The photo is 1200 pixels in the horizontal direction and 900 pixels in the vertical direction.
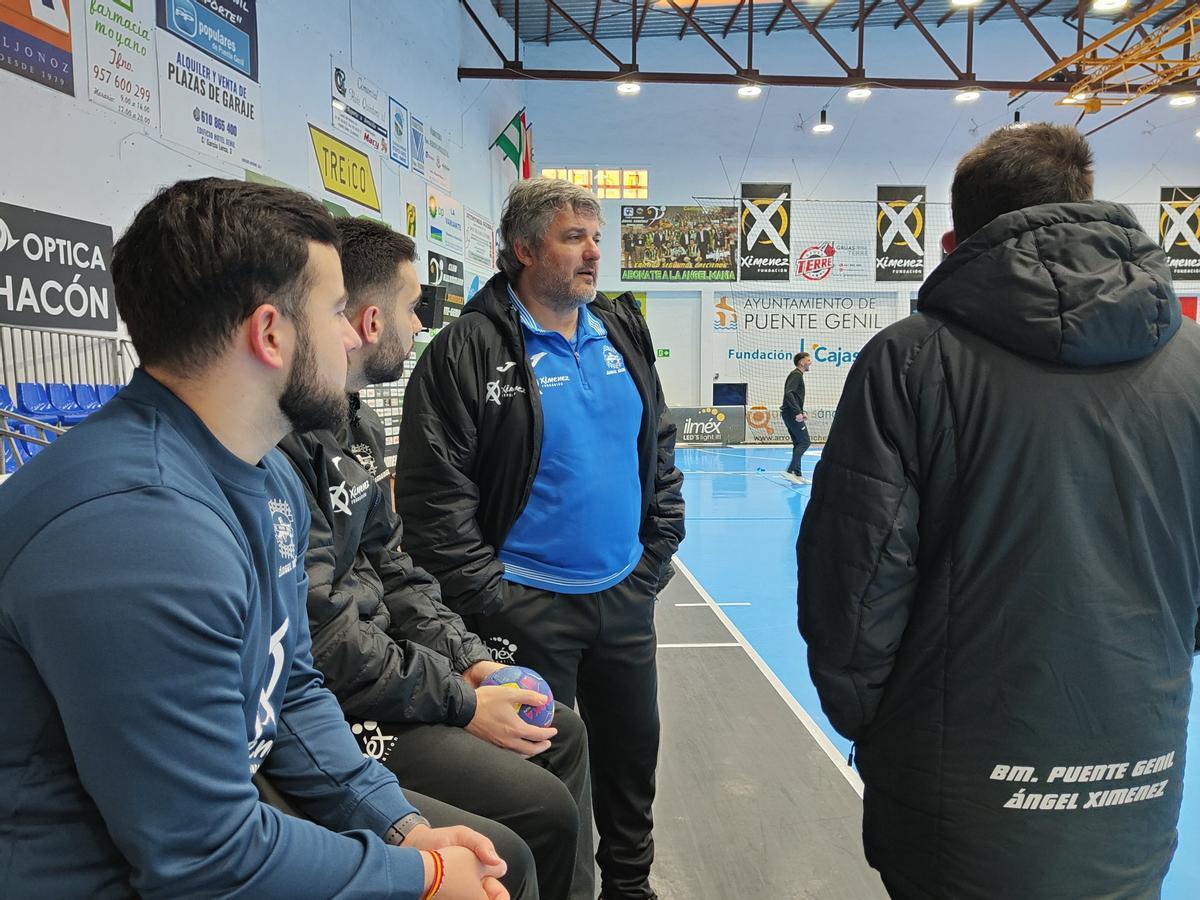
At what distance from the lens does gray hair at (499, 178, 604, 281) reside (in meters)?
2.22

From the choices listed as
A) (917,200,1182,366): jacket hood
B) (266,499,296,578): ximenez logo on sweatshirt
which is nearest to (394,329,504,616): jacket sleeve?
(266,499,296,578): ximenez logo on sweatshirt

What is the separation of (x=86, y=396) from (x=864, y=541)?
399 centimetres

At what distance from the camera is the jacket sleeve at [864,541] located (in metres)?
1.27

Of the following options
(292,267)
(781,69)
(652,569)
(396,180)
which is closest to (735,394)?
(781,69)

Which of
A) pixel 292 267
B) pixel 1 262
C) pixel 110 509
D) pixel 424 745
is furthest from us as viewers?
pixel 1 262

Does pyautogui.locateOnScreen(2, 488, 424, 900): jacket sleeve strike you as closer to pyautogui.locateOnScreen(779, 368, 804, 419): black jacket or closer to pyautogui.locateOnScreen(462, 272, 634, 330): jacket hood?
pyautogui.locateOnScreen(462, 272, 634, 330): jacket hood

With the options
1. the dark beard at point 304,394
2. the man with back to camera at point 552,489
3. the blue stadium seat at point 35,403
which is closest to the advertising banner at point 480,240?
the blue stadium seat at point 35,403

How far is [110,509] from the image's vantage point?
0.83 metres

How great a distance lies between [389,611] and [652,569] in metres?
0.82

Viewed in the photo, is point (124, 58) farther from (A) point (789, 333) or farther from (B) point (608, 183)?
(A) point (789, 333)

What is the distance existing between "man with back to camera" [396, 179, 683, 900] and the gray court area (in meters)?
0.28

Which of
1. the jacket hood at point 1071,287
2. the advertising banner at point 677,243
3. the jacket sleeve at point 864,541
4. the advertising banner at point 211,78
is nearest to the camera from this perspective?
the jacket hood at point 1071,287

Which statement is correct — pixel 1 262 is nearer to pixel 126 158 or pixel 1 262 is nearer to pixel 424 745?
pixel 126 158

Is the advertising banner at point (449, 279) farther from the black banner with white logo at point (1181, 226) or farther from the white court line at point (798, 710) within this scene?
the black banner with white logo at point (1181, 226)
